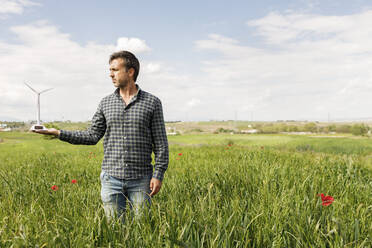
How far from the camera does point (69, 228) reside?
2.25 m

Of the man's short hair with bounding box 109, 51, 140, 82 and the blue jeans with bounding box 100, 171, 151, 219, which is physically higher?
the man's short hair with bounding box 109, 51, 140, 82

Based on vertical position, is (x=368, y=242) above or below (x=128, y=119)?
below

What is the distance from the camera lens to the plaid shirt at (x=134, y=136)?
3.01 m

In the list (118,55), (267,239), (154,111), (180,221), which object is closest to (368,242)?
(267,239)

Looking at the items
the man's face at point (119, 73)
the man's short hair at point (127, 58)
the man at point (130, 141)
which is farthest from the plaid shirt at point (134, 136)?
the man's short hair at point (127, 58)

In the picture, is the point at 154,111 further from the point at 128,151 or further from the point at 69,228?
the point at 69,228

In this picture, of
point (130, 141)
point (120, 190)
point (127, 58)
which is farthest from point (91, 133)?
point (127, 58)

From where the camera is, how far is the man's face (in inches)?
118

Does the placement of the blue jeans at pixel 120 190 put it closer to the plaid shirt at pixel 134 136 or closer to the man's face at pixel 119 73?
the plaid shirt at pixel 134 136

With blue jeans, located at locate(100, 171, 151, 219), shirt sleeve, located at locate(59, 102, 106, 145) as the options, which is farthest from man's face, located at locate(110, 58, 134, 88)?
blue jeans, located at locate(100, 171, 151, 219)

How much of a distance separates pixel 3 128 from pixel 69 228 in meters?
1.59

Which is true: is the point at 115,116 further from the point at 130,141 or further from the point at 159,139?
the point at 159,139

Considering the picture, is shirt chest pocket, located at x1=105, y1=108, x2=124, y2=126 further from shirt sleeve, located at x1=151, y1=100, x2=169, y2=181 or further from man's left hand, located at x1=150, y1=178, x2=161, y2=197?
man's left hand, located at x1=150, y1=178, x2=161, y2=197

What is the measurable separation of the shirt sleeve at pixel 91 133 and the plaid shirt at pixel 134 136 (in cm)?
5
